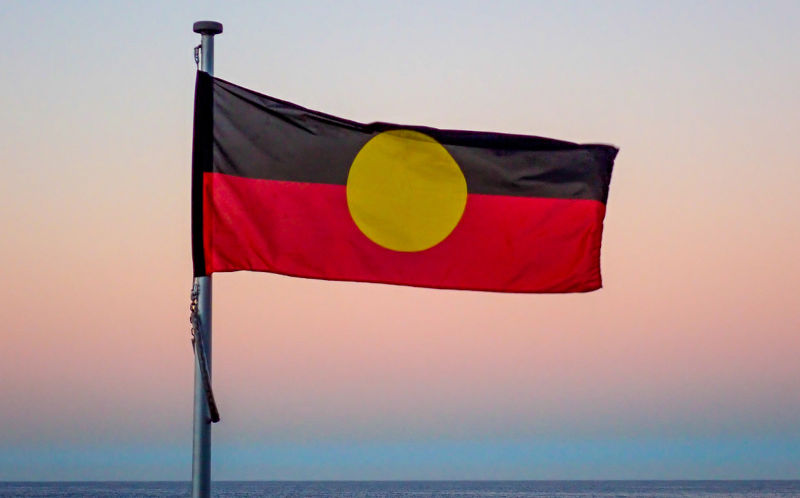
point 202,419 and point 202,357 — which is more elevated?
point 202,357

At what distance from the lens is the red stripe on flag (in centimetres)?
919

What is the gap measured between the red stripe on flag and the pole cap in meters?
1.12

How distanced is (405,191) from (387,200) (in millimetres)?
237

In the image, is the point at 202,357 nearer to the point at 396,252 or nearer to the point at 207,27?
the point at 396,252

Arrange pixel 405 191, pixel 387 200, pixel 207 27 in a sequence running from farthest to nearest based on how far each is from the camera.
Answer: pixel 405 191 → pixel 387 200 → pixel 207 27

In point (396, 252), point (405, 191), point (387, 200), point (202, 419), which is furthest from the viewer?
point (405, 191)

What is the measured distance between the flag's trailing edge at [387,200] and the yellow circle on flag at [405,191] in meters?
0.01

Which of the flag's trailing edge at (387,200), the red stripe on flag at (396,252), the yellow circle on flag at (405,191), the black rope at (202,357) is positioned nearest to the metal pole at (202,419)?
the black rope at (202,357)

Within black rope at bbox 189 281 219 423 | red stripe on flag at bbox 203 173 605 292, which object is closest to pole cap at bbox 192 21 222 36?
red stripe on flag at bbox 203 173 605 292

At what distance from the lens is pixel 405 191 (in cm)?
1020

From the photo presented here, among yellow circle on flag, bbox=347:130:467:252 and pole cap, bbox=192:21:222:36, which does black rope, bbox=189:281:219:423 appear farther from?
pole cap, bbox=192:21:222:36

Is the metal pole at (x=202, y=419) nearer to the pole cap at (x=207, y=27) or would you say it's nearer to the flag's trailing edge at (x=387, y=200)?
the flag's trailing edge at (x=387, y=200)

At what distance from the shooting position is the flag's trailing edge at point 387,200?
9.22 meters

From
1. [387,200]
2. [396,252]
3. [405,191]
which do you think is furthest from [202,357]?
[405,191]
